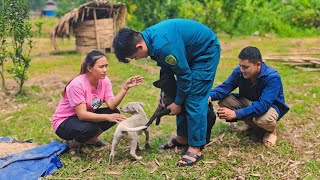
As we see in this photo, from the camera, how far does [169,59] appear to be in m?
3.49

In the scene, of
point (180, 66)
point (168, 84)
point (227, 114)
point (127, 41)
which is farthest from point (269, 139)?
point (127, 41)

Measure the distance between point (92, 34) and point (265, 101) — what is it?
8.92 meters

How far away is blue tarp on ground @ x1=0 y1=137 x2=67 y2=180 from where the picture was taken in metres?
3.79

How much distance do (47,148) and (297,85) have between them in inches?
186

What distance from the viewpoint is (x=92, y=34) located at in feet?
40.2

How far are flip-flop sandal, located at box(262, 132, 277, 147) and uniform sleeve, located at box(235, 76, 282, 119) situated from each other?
0.42 metres

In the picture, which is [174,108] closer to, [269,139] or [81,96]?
[81,96]

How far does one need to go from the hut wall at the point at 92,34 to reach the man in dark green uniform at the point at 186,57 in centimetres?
853

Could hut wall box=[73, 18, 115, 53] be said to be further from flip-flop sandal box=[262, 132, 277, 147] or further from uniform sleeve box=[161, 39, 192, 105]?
uniform sleeve box=[161, 39, 192, 105]

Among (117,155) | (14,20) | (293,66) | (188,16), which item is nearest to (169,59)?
(117,155)

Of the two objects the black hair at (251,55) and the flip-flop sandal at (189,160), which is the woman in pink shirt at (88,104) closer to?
the flip-flop sandal at (189,160)

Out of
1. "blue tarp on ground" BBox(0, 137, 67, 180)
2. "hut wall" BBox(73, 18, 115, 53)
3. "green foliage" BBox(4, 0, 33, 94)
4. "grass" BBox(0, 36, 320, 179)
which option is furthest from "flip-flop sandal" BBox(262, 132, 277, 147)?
"hut wall" BBox(73, 18, 115, 53)

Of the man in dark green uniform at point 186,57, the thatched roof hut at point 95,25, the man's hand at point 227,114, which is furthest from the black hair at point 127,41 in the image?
the thatched roof hut at point 95,25

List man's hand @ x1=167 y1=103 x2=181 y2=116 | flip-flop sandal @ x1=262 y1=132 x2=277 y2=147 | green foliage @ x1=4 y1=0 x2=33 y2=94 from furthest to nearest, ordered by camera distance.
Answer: green foliage @ x1=4 y1=0 x2=33 y2=94 < flip-flop sandal @ x1=262 y1=132 x2=277 y2=147 < man's hand @ x1=167 y1=103 x2=181 y2=116
